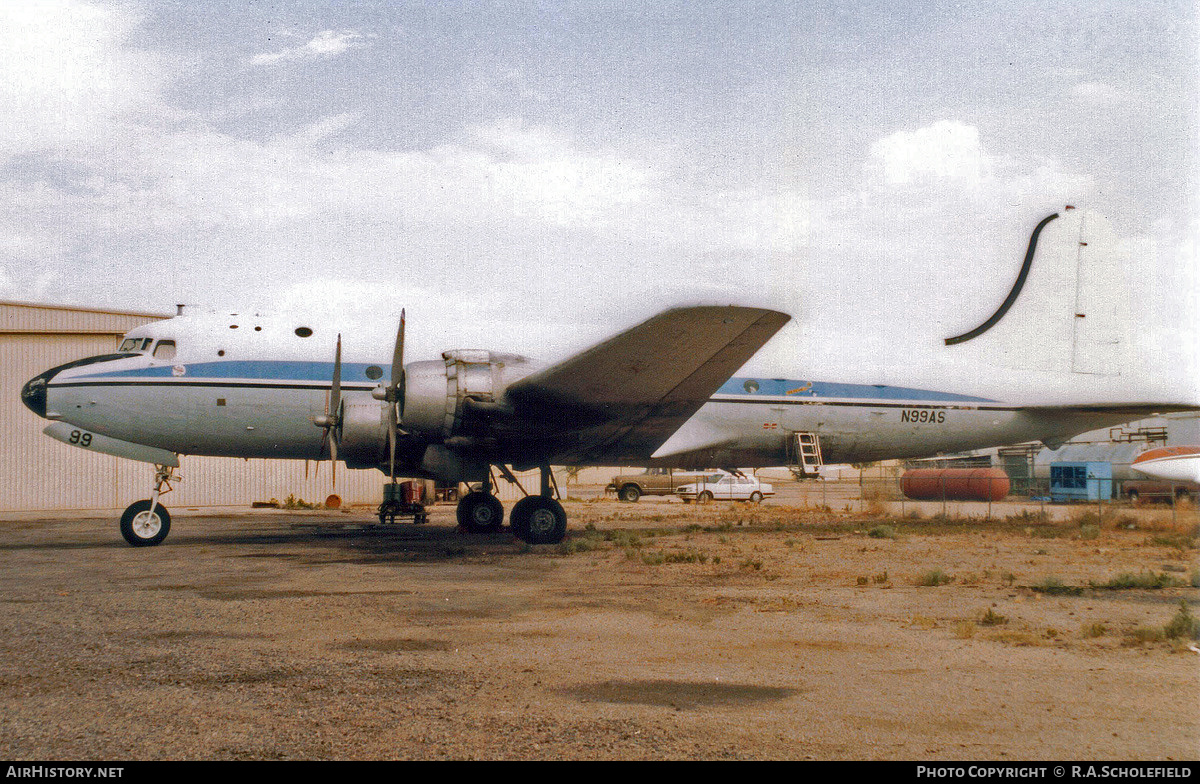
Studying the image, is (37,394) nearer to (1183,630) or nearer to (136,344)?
(136,344)

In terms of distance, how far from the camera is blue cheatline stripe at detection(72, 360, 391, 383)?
14297 millimetres

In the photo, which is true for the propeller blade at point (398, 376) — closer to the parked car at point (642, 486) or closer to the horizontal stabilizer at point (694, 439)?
the horizontal stabilizer at point (694, 439)

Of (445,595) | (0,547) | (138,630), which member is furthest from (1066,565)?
(0,547)

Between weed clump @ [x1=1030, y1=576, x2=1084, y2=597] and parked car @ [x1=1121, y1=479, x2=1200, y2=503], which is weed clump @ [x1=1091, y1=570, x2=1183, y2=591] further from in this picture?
parked car @ [x1=1121, y1=479, x2=1200, y2=503]

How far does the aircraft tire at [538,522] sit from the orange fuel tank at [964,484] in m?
22.9

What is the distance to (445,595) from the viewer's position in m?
8.93

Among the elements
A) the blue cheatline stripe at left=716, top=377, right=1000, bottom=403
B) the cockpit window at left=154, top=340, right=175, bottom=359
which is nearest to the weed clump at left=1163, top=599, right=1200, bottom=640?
the blue cheatline stripe at left=716, top=377, right=1000, bottom=403

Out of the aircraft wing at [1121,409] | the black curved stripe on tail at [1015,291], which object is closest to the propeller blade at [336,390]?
the black curved stripe on tail at [1015,291]

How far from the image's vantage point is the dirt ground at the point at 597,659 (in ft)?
13.3

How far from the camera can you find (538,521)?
14352 millimetres

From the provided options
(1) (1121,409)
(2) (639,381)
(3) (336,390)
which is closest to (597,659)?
(2) (639,381)

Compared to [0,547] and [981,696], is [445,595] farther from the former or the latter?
[0,547]

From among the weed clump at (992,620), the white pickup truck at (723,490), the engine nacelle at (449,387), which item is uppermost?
the engine nacelle at (449,387)

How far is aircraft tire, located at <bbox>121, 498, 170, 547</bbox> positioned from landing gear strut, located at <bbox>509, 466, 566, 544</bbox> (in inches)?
251
